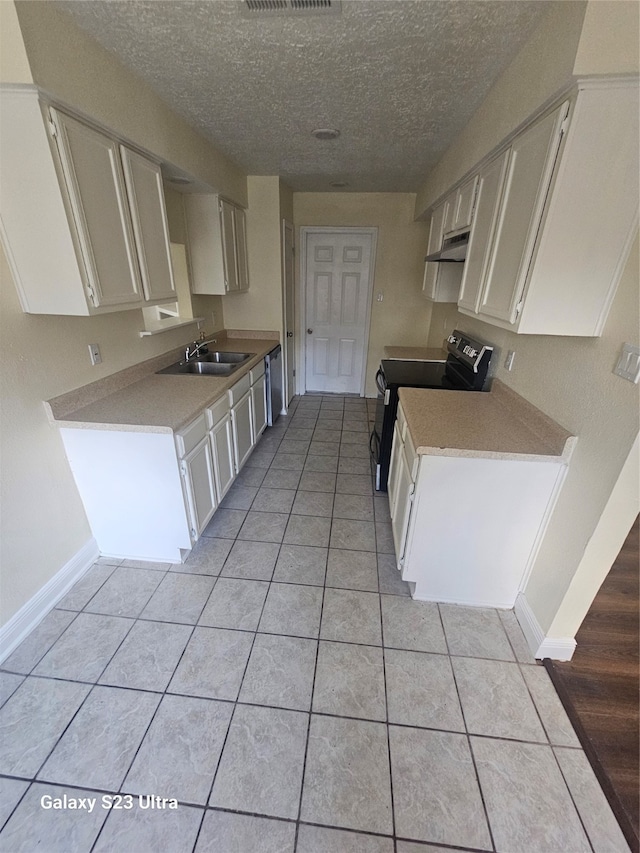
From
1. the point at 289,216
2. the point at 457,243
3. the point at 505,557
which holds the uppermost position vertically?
the point at 289,216

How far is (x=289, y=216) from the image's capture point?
4.12 meters

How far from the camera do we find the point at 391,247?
429 centimetres

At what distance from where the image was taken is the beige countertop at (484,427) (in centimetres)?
159

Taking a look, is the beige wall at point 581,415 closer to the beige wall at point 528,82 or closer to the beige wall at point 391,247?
the beige wall at point 528,82

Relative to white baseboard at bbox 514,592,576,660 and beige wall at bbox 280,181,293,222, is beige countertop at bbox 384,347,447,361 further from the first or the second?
white baseboard at bbox 514,592,576,660

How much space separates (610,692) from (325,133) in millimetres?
3460

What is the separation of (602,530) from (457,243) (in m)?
1.92

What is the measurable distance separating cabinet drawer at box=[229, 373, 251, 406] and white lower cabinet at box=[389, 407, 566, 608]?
129 centimetres

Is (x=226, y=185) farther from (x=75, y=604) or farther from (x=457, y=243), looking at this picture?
(x=75, y=604)

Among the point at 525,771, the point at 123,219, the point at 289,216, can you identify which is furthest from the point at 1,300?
the point at 289,216

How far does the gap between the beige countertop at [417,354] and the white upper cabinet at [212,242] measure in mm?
1669

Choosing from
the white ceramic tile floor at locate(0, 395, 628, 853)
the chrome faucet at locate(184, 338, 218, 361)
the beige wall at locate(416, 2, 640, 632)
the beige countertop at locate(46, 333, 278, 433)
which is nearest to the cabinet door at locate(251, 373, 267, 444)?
the beige countertop at locate(46, 333, 278, 433)

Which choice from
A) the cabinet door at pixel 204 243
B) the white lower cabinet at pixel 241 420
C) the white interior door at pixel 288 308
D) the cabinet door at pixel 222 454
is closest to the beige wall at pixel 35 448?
the cabinet door at pixel 222 454

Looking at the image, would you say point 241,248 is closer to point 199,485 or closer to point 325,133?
point 325,133
